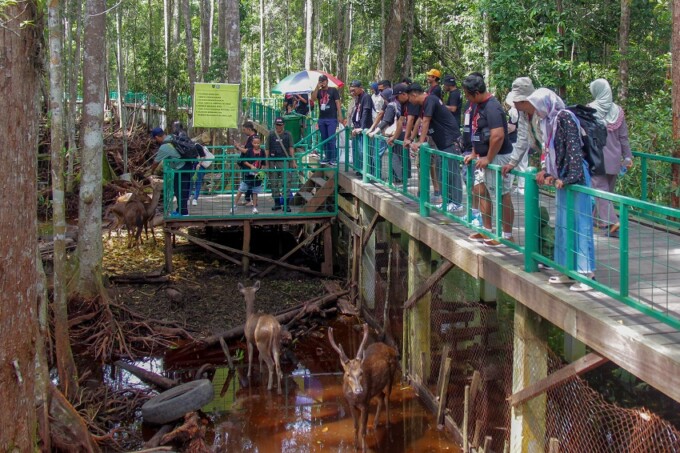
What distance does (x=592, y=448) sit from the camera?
740cm

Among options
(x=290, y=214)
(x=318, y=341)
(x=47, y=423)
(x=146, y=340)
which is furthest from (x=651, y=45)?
(x=47, y=423)

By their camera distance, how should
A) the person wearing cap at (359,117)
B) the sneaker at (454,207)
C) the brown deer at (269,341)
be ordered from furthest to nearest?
the person wearing cap at (359,117) → the brown deer at (269,341) → the sneaker at (454,207)

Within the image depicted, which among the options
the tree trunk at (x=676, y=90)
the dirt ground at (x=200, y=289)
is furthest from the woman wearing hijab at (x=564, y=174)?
the dirt ground at (x=200, y=289)

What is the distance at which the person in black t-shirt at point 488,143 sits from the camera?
850 cm

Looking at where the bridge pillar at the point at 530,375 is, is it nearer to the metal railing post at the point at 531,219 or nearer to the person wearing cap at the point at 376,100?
the metal railing post at the point at 531,219

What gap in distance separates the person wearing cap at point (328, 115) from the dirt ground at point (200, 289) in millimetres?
2510

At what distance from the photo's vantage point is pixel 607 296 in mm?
6680

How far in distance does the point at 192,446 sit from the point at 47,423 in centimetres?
178

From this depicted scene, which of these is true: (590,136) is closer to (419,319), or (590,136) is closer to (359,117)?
(419,319)

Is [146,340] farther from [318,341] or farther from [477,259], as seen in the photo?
[477,259]

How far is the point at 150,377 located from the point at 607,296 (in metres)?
6.62

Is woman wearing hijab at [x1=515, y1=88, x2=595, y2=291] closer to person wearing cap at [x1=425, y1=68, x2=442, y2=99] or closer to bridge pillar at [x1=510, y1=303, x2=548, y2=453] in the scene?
bridge pillar at [x1=510, y1=303, x2=548, y2=453]

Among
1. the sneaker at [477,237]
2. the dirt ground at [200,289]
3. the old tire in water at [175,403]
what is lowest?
the old tire in water at [175,403]

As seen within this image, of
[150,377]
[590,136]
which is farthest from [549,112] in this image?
[150,377]
